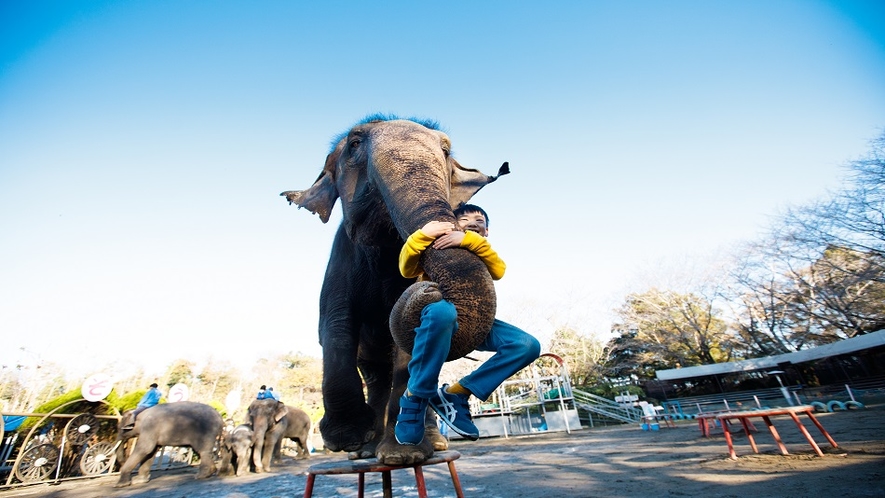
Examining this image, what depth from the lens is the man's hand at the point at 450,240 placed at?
176 centimetres

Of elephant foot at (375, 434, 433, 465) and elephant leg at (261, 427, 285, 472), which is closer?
elephant foot at (375, 434, 433, 465)

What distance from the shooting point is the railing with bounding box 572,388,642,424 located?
21297 millimetres

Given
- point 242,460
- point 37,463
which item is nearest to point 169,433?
point 242,460

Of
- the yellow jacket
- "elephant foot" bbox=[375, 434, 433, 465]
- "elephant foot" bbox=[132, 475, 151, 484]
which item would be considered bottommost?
"elephant foot" bbox=[132, 475, 151, 484]

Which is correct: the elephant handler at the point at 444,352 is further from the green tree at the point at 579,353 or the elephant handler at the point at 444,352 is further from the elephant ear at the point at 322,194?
the green tree at the point at 579,353

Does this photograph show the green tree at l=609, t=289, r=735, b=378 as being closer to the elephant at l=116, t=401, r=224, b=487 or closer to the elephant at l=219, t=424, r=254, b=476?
the elephant at l=219, t=424, r=254, b=476

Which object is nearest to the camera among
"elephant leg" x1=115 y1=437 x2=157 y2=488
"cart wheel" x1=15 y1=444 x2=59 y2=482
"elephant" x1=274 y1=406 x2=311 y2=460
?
"elephant leg" x1=115 y1=437 x2=157 y2=488

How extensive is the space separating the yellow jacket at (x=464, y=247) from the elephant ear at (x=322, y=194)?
2.01m

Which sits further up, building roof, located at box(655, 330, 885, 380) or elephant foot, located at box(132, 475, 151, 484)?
building roof, located at box(655, 330, 885, 380)

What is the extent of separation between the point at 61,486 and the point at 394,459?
506 inches

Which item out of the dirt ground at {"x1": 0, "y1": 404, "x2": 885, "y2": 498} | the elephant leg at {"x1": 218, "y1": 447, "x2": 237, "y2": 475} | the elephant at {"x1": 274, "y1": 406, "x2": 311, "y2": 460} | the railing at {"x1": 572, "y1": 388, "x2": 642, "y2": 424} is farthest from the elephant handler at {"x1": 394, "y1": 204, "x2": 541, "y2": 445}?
the railing at {"x1": 572, "y1": 388, "x2": 642, "y2": 424}

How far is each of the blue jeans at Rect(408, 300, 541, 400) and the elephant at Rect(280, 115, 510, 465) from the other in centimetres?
7

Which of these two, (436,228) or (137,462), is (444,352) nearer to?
(436,228)

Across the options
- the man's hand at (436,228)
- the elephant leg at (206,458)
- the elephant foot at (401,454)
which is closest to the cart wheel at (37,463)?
the elephant leg at (206,458)
